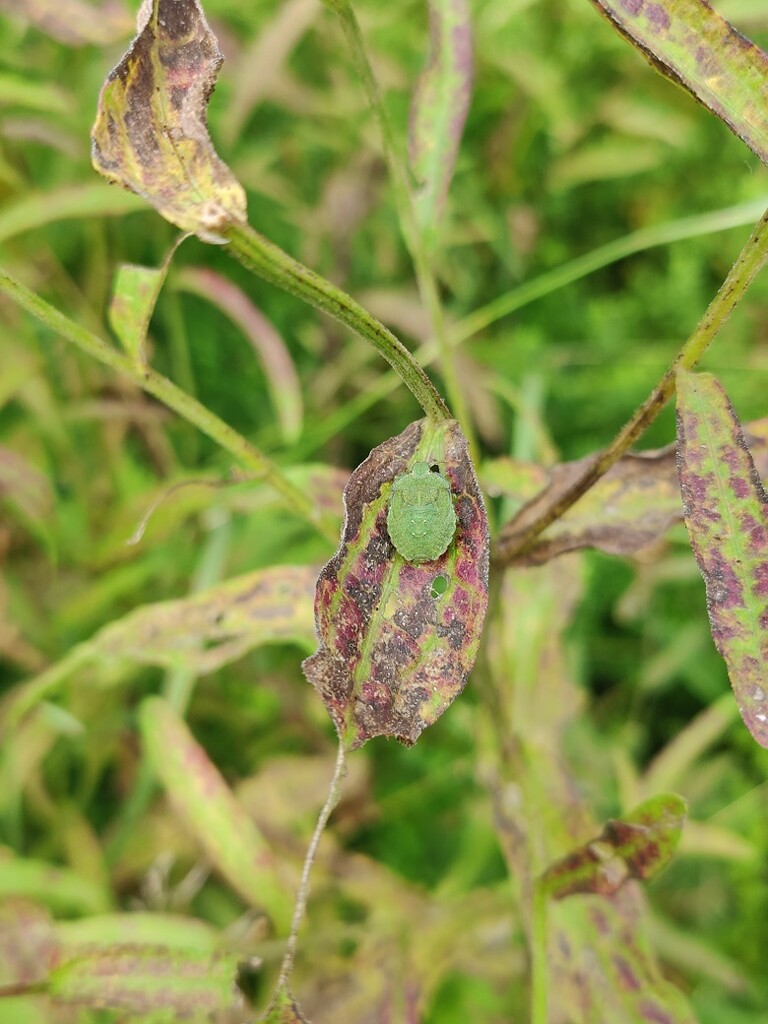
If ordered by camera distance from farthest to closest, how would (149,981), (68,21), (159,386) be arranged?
1. (68,21)
2. (149,981)
3. (159,386)

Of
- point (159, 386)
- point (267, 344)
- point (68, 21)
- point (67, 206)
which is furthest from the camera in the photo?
point (267, 344)

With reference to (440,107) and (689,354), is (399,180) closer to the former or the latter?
(440,107)

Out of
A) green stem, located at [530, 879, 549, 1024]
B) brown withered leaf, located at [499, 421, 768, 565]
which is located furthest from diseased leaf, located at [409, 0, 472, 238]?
green stem, located at [530, 879, 549, 1024]

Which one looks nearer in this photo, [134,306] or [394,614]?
[394,614]

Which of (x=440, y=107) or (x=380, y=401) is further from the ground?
(x=380, y=401)

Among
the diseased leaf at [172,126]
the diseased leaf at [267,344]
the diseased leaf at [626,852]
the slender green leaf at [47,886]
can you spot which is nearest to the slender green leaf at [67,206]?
the diseased leaf at [267,344]

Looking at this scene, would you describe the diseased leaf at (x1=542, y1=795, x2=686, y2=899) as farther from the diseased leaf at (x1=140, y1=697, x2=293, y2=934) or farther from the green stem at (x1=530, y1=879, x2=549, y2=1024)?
the diseased leaf at (x1=140, y1=697, x2=293, y2=934)

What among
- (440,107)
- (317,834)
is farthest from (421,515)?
(440,107)
